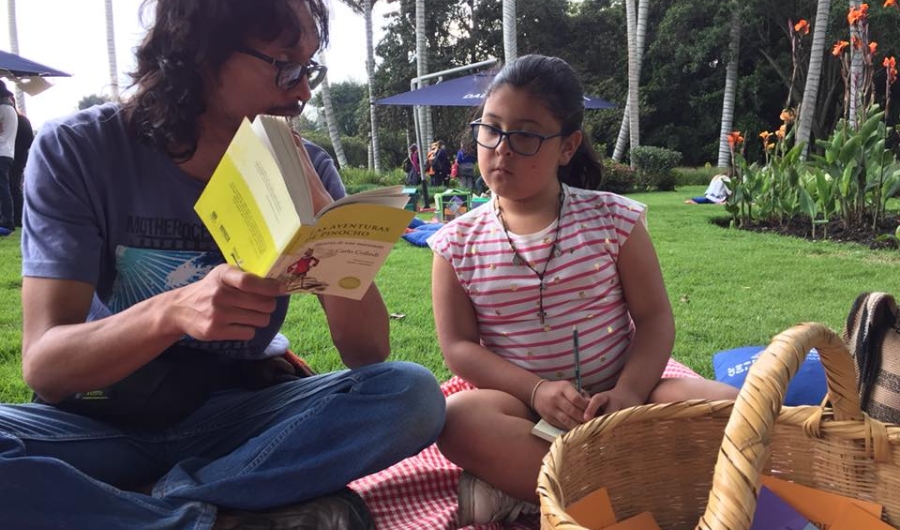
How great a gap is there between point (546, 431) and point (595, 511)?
268mm

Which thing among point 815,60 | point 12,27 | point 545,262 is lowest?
point 545,262

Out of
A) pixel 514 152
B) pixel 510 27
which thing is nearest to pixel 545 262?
pixel 514 152

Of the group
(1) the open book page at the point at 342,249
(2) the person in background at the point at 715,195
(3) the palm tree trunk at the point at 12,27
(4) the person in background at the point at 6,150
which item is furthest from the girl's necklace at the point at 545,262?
(3) the palm tree trunk at the point at 12,27

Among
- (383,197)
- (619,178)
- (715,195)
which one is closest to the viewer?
(383,197)

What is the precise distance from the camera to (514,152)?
1645 mm

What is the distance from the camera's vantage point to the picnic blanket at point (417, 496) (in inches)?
60.7

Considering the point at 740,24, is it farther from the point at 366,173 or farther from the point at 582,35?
the point at 366,173

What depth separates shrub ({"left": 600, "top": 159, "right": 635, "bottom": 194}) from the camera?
1203 cm

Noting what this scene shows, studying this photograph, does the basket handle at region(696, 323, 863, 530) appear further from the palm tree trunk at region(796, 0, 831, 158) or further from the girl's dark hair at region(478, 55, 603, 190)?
the palm tree trunk at region(796, 0, 831, 158)

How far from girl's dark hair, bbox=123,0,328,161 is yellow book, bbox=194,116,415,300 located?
0.35 meters

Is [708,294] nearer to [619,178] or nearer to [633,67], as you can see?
[619,178]

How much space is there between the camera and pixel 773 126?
20703 millimetres

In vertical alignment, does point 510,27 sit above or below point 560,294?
above

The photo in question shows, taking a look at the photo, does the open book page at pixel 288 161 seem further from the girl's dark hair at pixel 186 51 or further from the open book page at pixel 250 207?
the girl's dark hair at pixel 186 51
